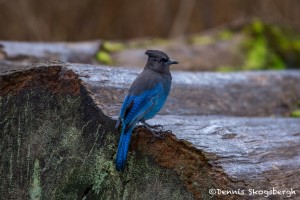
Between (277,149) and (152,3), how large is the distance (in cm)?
685

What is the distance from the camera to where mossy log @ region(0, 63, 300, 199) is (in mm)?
2957

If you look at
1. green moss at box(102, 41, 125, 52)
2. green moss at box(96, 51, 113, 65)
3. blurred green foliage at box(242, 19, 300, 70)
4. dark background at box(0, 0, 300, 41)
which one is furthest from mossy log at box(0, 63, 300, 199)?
dark background at box(0, 0, 300, 41)

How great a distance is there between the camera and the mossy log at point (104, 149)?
2957 millimetres

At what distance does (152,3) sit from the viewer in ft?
33.0

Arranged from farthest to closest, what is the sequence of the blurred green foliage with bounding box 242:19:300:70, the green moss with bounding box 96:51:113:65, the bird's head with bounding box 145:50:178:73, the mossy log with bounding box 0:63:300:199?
the blurred green foliage with bounding box 242:19:300:70, the green moss with bounding box 96:51:113:65, the bird's head with bounding box 145:50:178:73, the mossy log with bounding box 0:63:300:199

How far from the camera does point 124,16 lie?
10.0 m

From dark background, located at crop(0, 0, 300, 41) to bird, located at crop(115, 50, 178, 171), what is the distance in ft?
20.4

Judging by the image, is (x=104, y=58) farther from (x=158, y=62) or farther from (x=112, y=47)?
(x=158, y=62)

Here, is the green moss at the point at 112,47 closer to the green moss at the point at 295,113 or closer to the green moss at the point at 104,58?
the green moss at the point at 104,58

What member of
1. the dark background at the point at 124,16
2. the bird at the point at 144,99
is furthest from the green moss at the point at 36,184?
the dark background at the point at 124,16

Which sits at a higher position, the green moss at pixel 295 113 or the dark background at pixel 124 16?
the dark background at pixel 124 16

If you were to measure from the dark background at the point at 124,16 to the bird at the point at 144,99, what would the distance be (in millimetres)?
6214

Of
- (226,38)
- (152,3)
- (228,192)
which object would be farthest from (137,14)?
(228,192)

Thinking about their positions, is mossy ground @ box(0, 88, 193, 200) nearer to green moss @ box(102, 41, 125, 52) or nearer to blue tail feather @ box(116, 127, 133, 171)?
blue tail feather @ box(116, 127, 133, 171)
